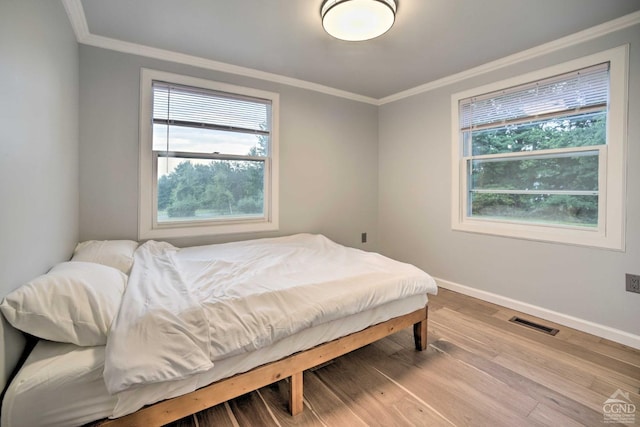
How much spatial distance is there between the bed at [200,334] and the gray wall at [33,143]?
6.1 inches

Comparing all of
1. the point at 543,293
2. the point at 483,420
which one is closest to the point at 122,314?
the point at 483,420

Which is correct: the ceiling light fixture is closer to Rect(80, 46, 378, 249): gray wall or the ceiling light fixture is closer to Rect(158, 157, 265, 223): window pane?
Rect(80, 46, 378, 249): gray wall

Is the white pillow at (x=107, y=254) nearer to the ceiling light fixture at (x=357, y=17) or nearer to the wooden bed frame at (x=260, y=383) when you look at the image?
the wooden bed frame at (x=260, y=383)

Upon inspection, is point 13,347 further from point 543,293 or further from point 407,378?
point 543,293

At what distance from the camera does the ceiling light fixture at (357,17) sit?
1.86 metres

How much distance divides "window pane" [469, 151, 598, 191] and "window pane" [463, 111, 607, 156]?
10 centimetres

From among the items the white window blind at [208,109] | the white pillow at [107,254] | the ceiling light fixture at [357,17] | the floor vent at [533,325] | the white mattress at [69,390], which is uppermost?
the ceiling light fixture at [357,17]

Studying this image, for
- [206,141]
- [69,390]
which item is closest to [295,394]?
[69,390]

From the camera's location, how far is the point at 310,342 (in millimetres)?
1601

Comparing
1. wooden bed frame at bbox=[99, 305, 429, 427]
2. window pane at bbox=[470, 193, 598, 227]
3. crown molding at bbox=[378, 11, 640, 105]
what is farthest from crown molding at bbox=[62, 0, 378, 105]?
wooden bed frame at bbox=[99, 305, 429, 427]

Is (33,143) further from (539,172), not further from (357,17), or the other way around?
(539,172)

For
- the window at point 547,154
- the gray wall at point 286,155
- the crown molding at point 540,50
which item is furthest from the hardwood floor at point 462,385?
the crown molding at point 540,50

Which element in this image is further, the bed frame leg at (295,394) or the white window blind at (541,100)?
the white window blind at (541,100)

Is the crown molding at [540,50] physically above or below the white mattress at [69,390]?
above
